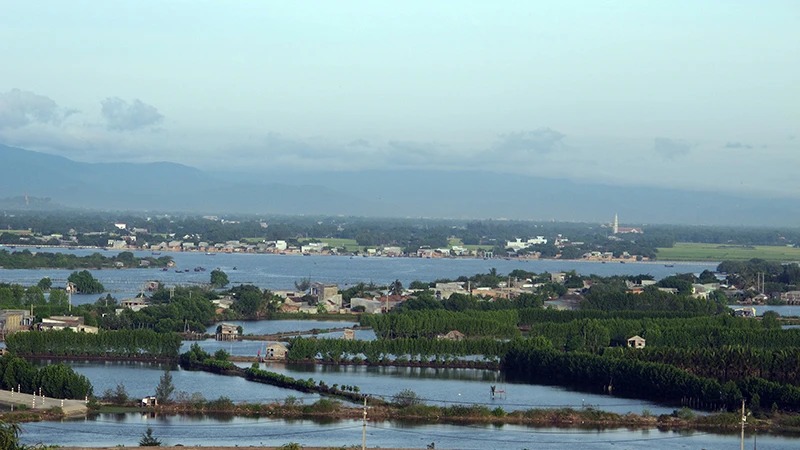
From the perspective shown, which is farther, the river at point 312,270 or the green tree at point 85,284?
the river at point 312,270

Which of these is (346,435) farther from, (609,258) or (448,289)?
(609,258)

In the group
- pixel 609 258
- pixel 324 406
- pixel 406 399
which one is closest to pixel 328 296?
pixel 406 399

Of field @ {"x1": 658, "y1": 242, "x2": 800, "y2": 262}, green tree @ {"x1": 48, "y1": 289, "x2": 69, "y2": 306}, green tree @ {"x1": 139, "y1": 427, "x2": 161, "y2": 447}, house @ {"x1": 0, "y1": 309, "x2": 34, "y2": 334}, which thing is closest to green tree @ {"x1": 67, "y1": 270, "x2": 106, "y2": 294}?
green tree @ {"x1": 48, "y1": 289, "x2": 69, "y2": 306}

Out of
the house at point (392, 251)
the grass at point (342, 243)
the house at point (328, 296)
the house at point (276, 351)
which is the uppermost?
the grass at point (342, 243)

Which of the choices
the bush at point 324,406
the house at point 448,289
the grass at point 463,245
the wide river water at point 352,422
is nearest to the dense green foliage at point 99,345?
the wide river water at point 352,422

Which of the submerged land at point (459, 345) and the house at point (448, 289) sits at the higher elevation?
the house at point (448, 289)

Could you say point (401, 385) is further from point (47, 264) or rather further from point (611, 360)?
point (47, 264)

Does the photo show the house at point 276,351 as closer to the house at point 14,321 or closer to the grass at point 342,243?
the house at point 14,321
